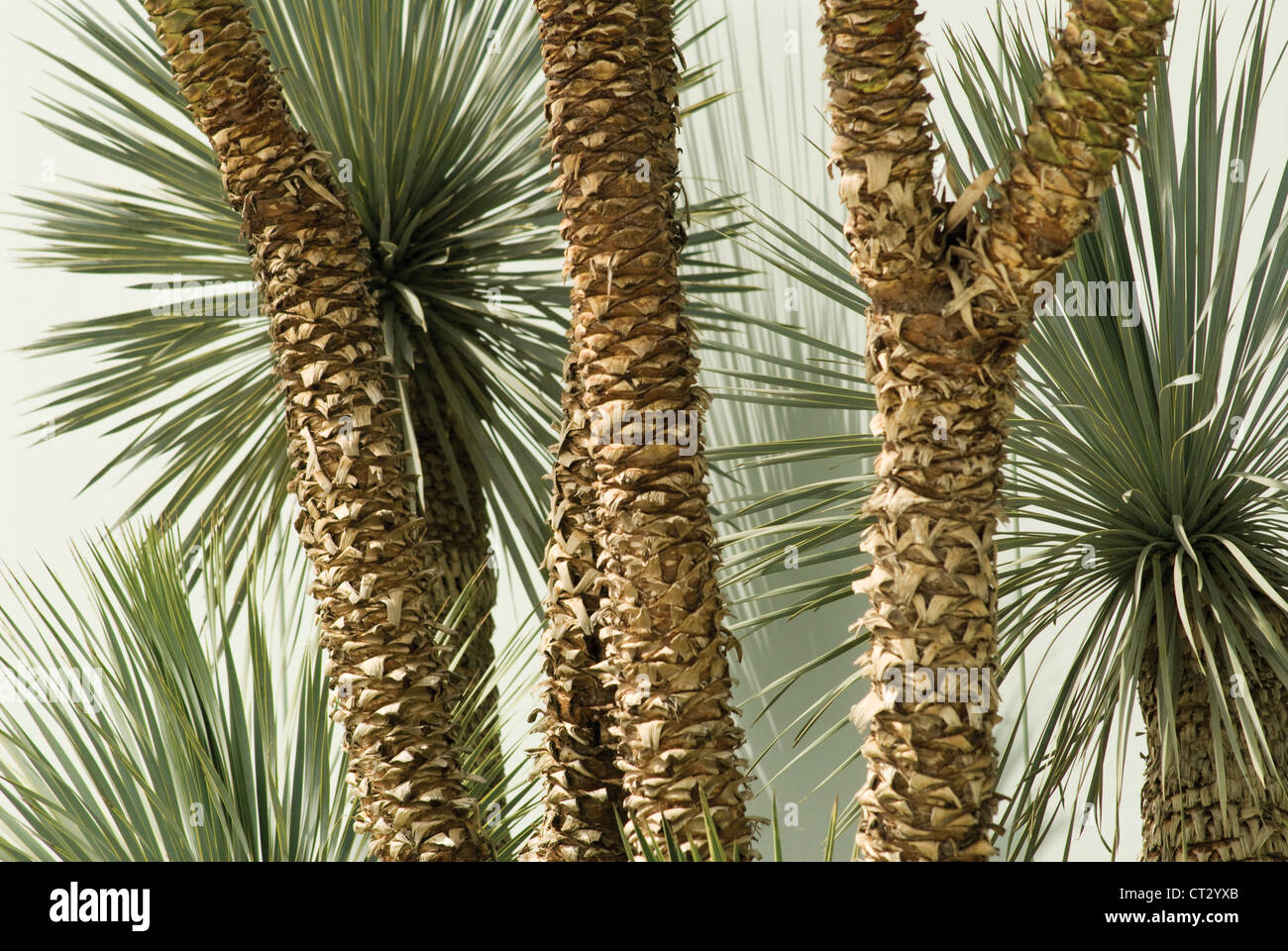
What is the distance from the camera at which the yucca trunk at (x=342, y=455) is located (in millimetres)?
1164

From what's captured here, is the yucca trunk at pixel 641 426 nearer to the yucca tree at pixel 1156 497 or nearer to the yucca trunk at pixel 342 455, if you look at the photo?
the yucca trunk at pixel 342 455

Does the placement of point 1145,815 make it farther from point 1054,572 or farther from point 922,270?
point 922,270

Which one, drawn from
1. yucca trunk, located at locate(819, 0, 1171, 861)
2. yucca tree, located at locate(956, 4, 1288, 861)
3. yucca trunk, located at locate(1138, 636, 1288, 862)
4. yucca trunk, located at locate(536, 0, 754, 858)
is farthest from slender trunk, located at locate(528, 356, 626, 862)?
yucca trunk, located at locate(1138, 636, 1288, 862)

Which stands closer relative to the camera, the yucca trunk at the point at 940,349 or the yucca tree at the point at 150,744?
the yucca trunk at the point at 940,349

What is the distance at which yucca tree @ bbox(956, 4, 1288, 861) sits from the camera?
1.36 m

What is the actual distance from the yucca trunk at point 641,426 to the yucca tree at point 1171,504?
0.50 m

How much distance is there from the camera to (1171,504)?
1.45 metres

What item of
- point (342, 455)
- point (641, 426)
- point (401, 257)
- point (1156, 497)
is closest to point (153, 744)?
point (342, 455)

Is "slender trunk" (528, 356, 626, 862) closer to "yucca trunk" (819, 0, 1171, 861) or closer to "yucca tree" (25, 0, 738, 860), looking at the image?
"yucca trunk" (819, 0, 1171, 861)

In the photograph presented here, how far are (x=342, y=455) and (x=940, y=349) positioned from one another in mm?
655

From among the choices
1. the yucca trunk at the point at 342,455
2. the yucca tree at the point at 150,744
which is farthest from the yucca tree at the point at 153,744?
the yucca trunk at the point at 342,455

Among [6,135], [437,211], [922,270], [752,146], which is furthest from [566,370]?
[6,135]

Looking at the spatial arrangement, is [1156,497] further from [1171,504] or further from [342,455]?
[342,455]
